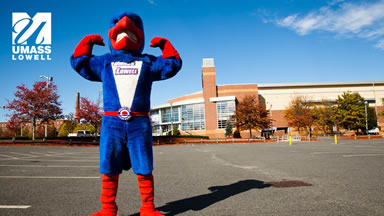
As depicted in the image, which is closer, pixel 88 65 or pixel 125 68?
pixel 125 68

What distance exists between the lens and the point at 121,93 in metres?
2.76

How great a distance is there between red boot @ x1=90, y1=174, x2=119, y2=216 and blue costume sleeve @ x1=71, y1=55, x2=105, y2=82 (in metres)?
1.35

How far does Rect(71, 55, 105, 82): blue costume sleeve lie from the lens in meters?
2.99

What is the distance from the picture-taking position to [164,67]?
3.04 metres

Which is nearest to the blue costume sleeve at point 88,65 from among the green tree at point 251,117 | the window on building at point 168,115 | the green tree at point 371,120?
the green tree at point 251,117

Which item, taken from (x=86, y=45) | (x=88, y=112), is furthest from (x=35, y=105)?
(x=86, y=45)

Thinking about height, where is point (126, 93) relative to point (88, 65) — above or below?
below

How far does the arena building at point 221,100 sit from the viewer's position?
51969 millimetres

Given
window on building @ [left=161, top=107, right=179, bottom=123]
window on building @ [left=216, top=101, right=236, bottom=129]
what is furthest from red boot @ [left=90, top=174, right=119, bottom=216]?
window on building @ [left=161, top=107, right=179, bottom=123]

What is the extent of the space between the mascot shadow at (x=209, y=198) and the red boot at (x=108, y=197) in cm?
58

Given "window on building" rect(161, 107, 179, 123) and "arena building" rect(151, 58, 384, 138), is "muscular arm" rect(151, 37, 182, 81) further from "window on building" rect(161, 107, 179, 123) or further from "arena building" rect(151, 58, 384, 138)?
"window on building" rect(161, 107, 179, 123)

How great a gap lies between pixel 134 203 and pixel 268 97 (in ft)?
217

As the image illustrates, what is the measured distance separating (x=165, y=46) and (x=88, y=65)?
3.40 feet

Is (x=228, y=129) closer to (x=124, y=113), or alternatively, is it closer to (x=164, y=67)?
(x=164, y=67)
